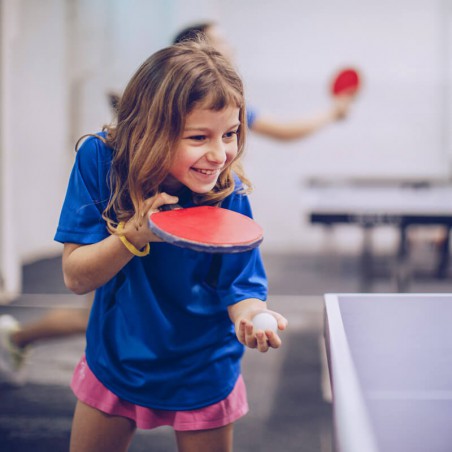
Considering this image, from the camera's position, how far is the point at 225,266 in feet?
3.11

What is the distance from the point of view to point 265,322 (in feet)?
2.49

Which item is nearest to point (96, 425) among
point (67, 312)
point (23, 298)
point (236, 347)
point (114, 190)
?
point (236, 347)

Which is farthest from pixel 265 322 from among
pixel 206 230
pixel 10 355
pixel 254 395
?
pixel 10 355

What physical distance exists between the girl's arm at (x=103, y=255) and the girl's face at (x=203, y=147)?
4cm

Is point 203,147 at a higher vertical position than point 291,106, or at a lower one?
higher

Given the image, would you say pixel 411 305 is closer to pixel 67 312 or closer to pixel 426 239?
pixel 67 312

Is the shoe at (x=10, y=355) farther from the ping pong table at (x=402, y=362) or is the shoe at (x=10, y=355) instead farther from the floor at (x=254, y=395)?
the ping pong table at (x=402, y=362)

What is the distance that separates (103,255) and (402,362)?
435 millimetres

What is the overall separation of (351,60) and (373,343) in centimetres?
592

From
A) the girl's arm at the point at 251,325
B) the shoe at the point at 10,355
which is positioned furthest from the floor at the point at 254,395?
the girl's arm at the point at 251,325

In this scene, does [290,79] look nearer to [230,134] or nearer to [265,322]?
[230,134]

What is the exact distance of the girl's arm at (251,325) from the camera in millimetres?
750

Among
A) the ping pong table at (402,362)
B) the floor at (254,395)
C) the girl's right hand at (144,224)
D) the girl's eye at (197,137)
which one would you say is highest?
the girl's eye at (197,137)

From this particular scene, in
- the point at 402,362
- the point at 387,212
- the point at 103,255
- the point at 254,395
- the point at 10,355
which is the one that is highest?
the point at 103,255
